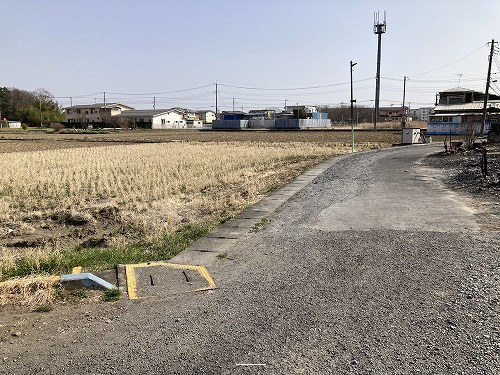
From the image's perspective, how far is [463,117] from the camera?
54.8 meters

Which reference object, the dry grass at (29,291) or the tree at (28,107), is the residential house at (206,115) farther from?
the dry grass at (29,291)

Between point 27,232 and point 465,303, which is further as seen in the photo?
point 27,232

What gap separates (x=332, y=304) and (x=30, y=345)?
8.90ft

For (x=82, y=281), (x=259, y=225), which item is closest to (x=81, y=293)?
(x=82, y=281)

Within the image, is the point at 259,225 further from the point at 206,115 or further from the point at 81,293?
the point at 206,115

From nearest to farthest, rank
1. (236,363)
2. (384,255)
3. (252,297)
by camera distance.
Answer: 1. (236,363)
2. (252,297)
3. (384,255)

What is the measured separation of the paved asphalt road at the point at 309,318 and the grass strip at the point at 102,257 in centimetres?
95

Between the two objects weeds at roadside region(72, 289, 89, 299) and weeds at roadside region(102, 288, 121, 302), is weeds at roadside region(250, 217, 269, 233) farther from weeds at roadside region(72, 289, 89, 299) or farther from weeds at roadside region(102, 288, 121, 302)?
weeds at roadside region(72, 289, 89, 299)

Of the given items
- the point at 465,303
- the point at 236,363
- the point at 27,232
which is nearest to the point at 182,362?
the point at 236,363

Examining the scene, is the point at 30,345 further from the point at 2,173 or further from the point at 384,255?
the point at 2,173

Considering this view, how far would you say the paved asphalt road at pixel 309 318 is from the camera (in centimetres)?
335

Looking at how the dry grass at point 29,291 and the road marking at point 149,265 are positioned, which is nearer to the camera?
the dry grass at point 29,291

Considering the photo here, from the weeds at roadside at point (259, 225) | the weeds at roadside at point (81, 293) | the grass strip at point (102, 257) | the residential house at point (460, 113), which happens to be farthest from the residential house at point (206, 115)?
the weeds at roadside at point (81, 293)

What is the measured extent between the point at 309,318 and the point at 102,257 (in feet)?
11.5
